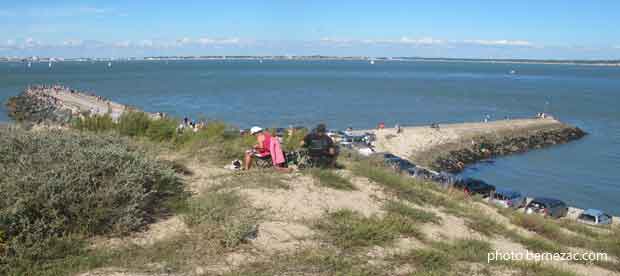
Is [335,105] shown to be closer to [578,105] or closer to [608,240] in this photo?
[578,105]

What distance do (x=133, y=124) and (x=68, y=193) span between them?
8.29m

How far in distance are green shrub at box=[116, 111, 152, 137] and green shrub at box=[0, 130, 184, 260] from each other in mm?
6034

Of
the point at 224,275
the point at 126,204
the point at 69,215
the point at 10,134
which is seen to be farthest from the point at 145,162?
the point at 224,275

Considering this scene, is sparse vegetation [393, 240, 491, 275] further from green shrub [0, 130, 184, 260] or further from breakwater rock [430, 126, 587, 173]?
breakwater rock [430, 126, 587, 173]

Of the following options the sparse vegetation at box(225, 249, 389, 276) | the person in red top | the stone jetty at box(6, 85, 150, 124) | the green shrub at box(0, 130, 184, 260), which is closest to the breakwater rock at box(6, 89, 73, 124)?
the stone jetty at box(6, 85, 150, 124)

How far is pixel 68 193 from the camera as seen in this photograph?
5859mm

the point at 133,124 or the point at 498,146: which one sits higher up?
the point at 133,124

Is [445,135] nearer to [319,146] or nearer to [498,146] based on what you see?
[498,146]

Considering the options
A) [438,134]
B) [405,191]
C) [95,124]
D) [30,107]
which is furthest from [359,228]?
[30,107]

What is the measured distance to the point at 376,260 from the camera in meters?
5.95

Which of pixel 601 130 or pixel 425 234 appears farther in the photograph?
pixel 601 130

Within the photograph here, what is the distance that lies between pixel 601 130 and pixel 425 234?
5161 centimetres

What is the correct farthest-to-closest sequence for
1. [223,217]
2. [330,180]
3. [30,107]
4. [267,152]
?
[30,107]
[267,152]
[330,180]
[223,217]

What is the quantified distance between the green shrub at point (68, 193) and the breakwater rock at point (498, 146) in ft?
88.9
